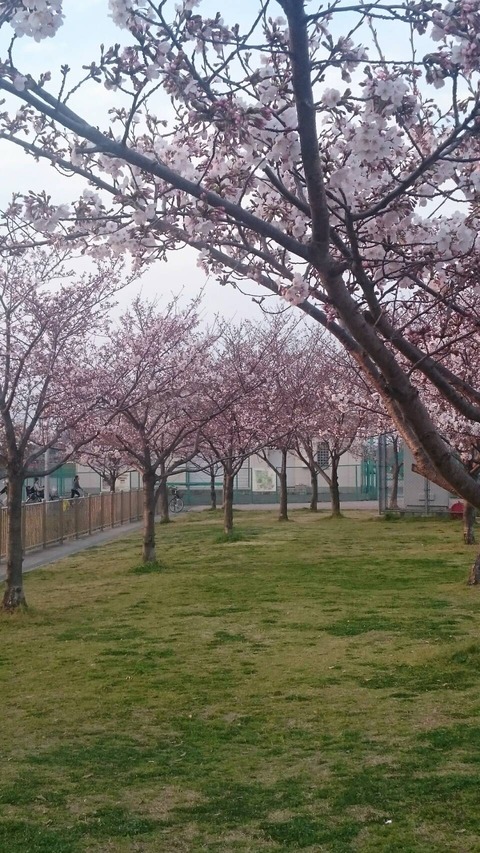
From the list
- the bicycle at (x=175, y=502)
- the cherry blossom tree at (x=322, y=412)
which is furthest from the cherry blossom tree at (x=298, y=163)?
the bicycle at (x=175, y=502)

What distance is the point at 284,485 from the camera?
92.4 ft

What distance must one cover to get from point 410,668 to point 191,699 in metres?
1.94

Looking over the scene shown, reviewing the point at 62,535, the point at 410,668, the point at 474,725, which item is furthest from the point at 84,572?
the point at 474,725

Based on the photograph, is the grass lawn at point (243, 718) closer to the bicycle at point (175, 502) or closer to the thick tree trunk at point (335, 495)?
the thick tree trunk at point (335, 495)

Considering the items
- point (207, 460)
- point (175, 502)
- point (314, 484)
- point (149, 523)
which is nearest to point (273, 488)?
point (175, 502)

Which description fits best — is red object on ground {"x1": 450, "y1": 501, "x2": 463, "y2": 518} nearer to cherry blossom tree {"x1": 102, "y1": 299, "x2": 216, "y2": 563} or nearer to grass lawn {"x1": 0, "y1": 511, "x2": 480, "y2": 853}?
cherry blossom tree {"x1": 102, "y1": 299, "x2": 216, "y2": 563}

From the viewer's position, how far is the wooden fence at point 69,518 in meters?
19.3

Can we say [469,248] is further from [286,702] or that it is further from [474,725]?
[286,702]

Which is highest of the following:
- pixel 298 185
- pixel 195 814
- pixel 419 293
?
pixel 298 185

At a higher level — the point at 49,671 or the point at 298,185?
the point at 298,185

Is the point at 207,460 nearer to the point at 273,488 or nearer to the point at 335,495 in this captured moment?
the point at 335,495

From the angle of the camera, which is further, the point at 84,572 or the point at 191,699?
the point at 84,572

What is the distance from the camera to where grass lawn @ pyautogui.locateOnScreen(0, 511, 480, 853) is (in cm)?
455

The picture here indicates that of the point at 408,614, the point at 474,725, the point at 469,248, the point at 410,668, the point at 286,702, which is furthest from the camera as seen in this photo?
the point at 408,614
